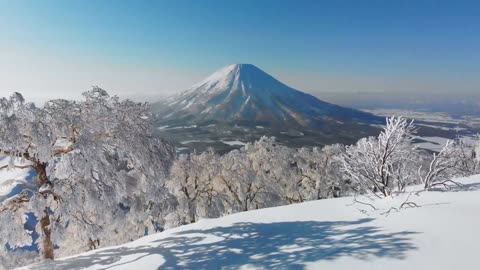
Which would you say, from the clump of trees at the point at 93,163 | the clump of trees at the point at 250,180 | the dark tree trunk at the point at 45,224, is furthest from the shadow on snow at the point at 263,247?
the clump of trees at the point at 250,180

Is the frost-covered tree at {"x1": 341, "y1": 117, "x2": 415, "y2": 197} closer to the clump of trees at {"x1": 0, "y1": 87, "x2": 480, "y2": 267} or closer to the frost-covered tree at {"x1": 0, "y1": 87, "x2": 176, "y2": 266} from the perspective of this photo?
the clump of trees at {"x1": 0, "y1": 87, "x2": 480, "y2": 267}

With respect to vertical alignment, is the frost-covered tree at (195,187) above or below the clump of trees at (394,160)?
below

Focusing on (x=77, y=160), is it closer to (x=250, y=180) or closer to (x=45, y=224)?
(x=45, y=224)

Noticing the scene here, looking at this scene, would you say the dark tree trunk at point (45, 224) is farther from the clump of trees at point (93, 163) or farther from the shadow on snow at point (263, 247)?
the shadow on snow at point (263, 247)

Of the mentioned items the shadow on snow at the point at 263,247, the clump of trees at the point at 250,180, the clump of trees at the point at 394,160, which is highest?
the clump of trees at the point at 394,160

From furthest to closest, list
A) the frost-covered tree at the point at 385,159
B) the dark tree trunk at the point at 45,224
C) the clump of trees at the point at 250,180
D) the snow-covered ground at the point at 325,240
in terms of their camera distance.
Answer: the clump of trees at the point at 250,180 → the frost-covered tree at the point at 385,159 → the dark tree trunk at the point at 45,224 → the snow-covered ground at the point at 325,240

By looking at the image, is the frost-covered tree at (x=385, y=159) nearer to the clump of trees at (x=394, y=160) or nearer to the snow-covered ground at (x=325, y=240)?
the clump of trees at (x=394, y=160)

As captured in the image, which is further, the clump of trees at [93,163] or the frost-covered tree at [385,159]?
the frost-covered tree at [385,159]

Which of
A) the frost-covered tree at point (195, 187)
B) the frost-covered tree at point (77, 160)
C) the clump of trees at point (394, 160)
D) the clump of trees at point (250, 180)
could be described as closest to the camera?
the frost-covered tree at point (77, 160)
